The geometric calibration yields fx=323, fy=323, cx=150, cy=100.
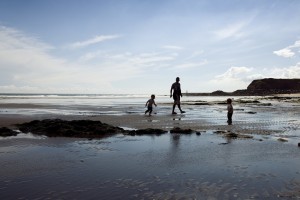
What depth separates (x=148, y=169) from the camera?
20.9 ft

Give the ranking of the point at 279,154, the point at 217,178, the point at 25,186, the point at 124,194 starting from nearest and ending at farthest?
the point at 124,194 < the point at 25,186 < the point at 217,178 < the point at 279,154

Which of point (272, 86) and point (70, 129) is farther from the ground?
point (272, 86)

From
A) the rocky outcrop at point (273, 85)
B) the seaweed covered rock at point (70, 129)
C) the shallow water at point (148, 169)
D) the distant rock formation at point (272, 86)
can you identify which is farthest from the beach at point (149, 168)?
A: the rocky outcrop at point (273, 85)

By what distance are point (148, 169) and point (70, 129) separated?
18.6ft

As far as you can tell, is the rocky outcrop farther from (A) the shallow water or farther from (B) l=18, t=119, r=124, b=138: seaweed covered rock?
(A) the shallow water

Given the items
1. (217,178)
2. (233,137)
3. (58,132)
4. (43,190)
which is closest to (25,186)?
(43,190)

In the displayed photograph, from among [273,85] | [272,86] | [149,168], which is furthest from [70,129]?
[273,85]

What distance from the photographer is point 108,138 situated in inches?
411

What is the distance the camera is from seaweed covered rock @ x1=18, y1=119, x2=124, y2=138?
11117mm

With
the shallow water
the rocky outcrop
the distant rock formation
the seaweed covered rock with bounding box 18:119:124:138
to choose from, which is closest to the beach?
the shallow water

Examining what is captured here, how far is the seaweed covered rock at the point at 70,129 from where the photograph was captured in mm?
11117

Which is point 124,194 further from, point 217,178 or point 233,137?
point 233,137

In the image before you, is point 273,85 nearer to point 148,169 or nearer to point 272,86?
point 272,86

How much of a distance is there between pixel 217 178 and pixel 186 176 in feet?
1.81
